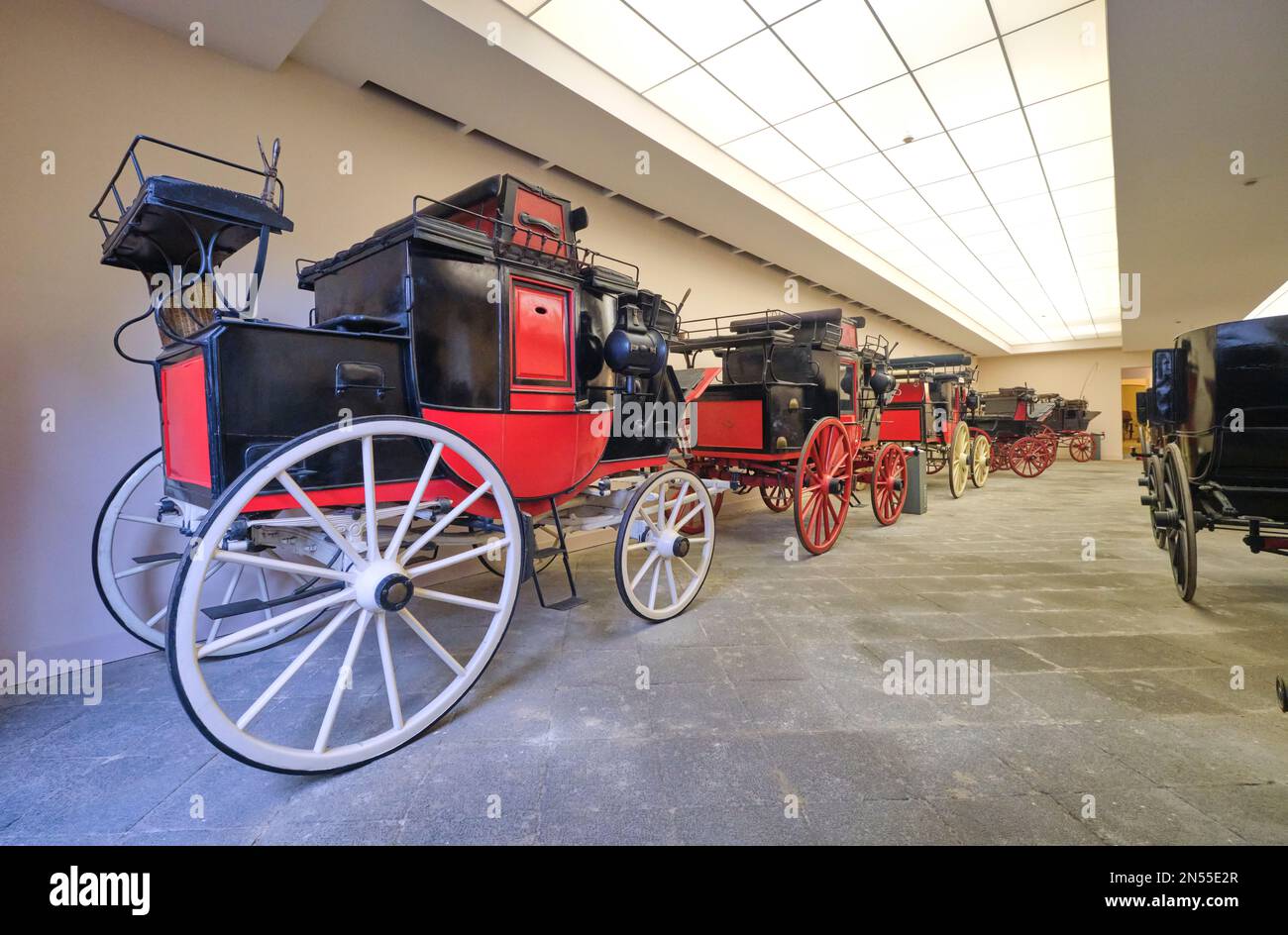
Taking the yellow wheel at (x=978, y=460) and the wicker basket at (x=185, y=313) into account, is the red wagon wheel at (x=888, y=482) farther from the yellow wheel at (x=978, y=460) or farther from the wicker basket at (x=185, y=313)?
the wicker basket at (x=185, y=313)

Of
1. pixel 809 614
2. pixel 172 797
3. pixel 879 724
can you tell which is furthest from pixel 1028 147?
pixel 172 797

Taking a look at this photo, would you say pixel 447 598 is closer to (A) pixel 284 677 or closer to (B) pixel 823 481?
(A) pixel 284 677

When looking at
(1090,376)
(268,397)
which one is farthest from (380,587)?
(1090,376)

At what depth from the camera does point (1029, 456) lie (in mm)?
10852

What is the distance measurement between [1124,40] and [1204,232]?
4.86 m

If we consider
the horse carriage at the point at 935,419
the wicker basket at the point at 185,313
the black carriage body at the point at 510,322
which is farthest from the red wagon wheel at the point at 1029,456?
the wicker basket at the point at 185,313

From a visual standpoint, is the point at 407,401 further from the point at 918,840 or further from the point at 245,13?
the point at 245,13

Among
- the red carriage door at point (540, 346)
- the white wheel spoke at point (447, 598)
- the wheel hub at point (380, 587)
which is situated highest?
the red carriage door at point (540, 346)

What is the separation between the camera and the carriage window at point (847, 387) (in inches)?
178

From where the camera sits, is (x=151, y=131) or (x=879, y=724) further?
(x=151, y=131)

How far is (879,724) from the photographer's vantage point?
67.5 inches

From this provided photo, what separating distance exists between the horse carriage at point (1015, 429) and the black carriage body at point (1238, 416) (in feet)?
25.0

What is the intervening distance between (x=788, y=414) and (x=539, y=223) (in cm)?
247

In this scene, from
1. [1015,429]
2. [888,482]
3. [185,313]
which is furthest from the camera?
[1015,429]
